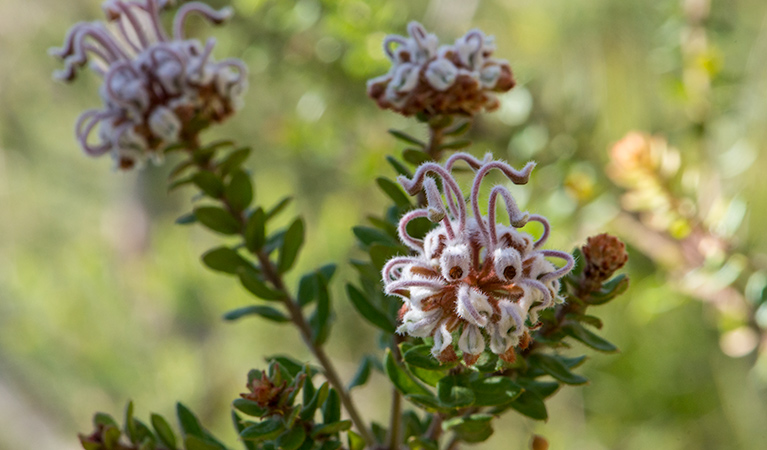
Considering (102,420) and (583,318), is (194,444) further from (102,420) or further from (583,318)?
(583,318)

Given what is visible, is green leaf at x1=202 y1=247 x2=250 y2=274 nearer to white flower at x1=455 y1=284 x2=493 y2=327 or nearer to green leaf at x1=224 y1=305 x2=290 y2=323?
green leaf at x1=224 y1=305 x2=290 y2=323

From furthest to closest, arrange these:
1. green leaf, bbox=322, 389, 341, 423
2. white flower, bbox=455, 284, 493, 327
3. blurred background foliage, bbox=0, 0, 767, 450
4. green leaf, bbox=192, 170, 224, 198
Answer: blurred background foliage, bbox=0, 0, 767, 450, green leaf, bbox=192, 170, 224, 198, green leaf, bbox=322, 389, 341, 423, white flower, bbox=455, 284, 493, 327

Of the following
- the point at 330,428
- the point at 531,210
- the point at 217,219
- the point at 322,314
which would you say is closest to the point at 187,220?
the point at 217,219

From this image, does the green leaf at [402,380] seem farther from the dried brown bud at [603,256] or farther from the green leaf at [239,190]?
the green leaf at [239,190]

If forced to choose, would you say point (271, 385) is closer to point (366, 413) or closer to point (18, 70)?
point (366, 413)

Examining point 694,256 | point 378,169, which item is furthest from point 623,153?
point 378,169

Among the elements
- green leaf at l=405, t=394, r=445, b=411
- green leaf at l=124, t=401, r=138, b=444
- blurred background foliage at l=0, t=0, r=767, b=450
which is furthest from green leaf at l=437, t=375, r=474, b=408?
blurred background foliage at l=0, t=0, r=767, b=450

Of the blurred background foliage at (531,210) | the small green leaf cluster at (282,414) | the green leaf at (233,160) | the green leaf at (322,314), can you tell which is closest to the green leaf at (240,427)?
the small green leaf cluster at (282,414)
